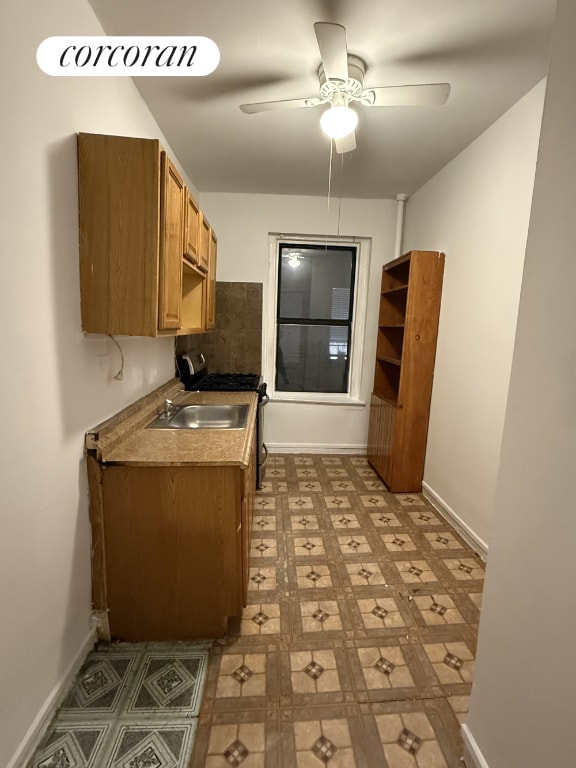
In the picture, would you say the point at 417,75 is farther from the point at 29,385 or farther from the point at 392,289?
the point at 29,385

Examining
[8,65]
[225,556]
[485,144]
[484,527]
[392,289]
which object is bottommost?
[484,527]

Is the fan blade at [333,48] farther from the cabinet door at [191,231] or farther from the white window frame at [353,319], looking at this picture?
the white window frame at [353,319]

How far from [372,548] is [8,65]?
8.72 feet

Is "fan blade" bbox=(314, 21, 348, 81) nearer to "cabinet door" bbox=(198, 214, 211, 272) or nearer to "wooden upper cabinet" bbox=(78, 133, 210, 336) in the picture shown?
"wooden upper cabinet" bbox=(78, 133, 210, 336)

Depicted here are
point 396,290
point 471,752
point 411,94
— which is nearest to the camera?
point 471,752

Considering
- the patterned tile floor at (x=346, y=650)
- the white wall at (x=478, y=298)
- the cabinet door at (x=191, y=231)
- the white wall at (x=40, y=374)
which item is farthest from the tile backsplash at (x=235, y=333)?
the white wall at (x=40, y=374)

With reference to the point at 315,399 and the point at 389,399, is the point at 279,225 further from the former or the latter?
the point at 389,399

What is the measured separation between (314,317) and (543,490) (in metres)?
3.10

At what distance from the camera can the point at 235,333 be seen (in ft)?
11.8

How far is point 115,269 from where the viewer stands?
1355 millimetres

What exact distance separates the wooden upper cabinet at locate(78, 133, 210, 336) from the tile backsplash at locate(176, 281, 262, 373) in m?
2.10

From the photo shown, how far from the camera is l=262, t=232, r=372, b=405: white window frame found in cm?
359

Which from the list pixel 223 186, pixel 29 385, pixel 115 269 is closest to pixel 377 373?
pixel 223 186

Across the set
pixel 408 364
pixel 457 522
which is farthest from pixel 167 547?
pixel 408 364
